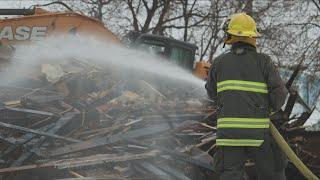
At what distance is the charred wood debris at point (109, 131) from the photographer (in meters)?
5.60

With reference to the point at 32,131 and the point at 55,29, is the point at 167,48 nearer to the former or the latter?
the point at 55,29

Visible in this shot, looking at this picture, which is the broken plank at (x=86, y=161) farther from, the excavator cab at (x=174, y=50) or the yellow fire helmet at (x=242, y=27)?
the excavator cab at (x=174, y=50)

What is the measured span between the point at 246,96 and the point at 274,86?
26cm

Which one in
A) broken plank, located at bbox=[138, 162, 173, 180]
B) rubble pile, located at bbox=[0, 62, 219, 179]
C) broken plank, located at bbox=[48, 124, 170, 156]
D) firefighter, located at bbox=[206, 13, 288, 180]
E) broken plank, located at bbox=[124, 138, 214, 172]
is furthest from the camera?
broken plank, located at bbox=[48, 124, 170, 156]

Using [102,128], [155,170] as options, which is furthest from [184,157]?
[102,128]

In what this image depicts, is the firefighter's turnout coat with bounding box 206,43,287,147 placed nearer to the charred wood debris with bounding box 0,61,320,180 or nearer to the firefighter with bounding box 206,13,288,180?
the firefighter with bounding box 206,13,288,180

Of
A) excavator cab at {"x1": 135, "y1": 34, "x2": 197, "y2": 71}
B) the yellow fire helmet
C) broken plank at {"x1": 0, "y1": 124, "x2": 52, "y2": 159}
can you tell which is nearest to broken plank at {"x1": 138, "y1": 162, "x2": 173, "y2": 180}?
broken plank at {"x1": 0, "y1": 124, "x2": 52, "y2": 159}

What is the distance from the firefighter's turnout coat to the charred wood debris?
4.20 feet

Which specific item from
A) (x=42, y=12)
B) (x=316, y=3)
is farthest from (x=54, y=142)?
(x=316, y=3)

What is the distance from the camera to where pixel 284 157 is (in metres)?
4.61

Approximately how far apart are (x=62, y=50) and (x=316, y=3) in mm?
12568

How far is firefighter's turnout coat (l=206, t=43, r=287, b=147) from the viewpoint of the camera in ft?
14.1

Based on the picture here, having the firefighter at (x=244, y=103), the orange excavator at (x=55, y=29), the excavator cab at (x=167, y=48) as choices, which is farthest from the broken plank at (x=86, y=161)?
the excavator cab at (x=167, y=48)

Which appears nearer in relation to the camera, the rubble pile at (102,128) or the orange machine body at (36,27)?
the rubble pile at (102,128)
